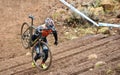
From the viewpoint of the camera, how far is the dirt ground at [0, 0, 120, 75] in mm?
9516

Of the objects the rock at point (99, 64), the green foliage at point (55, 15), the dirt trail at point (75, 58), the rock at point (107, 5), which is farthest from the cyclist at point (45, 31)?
the rock at point (107, 5)

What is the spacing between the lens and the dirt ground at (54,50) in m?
9.52

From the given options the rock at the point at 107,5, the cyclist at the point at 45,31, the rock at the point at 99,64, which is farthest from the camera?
the rock at the point at 107,5

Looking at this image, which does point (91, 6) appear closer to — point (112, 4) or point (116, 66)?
point (112, 4)

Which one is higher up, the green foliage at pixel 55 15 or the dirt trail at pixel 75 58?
the green foliage at pixel 55 15

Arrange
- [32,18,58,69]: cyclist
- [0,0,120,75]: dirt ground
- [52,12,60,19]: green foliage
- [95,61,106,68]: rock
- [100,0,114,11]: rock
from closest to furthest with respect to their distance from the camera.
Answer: [95,61,106,68]: rock
[0,0,120,75]: dirt ground
[32,18,58,69]: cyclist
[52,12,60,19]: green foliage
[100,0,114,11]: rock

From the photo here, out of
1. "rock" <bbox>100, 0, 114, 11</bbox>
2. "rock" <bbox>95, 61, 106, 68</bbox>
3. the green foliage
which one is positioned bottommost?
"rock" <bbox>95, 61, 106, 68</bbox>

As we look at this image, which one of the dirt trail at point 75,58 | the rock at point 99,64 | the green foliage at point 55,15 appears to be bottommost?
the dirt trail at point 75,58

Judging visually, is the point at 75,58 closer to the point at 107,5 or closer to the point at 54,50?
the point at 54,50

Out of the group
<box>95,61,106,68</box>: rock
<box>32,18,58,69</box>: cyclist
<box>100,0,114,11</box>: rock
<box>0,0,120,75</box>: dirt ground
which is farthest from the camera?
<box>100,0,114,11</box>: rock

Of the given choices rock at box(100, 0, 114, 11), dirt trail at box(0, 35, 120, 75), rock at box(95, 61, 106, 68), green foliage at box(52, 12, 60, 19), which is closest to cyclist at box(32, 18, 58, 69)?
dirt trail at box(0, 35, 120, 75)

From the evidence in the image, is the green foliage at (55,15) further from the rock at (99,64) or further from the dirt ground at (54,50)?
the rock at (99,64)

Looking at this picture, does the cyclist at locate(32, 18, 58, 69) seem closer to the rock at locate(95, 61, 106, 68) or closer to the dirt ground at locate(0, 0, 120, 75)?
the dirt ground at locate(0, 0, 120, 75)

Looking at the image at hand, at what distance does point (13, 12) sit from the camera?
1756 cm
